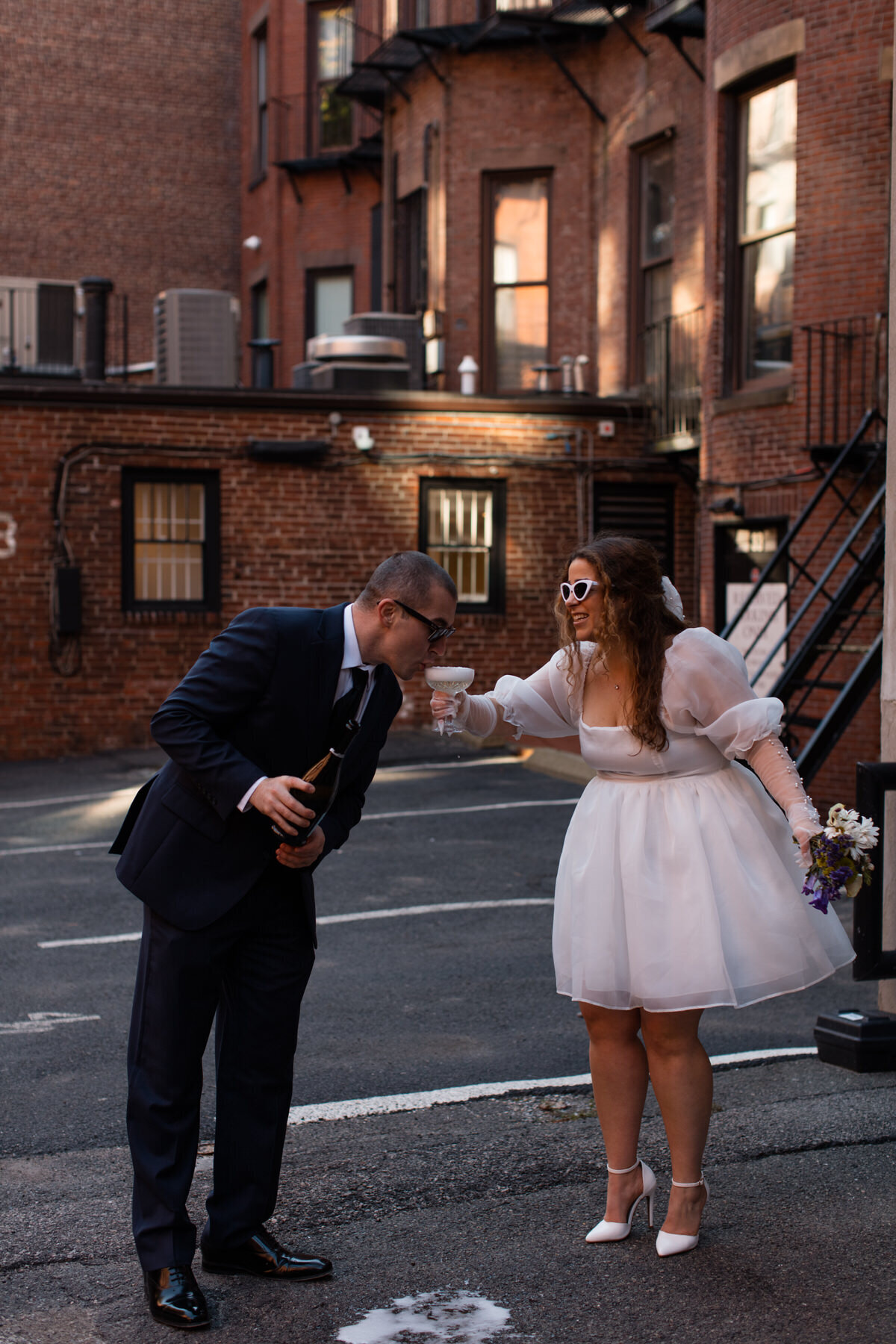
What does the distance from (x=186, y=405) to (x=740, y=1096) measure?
498 inches

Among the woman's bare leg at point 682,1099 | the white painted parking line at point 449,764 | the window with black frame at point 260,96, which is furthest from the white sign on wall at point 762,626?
the window with black frame at point 260,96

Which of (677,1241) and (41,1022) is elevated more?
(677,1241)

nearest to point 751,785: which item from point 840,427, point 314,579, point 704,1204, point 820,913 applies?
point 820,913

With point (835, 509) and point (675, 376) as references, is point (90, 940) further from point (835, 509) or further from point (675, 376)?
point (675, 376)

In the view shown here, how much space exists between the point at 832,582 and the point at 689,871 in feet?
28.7

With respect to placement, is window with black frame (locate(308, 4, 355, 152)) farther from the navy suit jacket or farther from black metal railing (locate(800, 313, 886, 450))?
the navy suit jacket

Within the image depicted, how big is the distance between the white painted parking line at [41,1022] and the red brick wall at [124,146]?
2066 centimetres

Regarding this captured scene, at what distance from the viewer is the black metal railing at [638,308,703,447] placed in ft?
52.2

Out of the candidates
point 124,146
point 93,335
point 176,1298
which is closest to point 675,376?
point 93,335

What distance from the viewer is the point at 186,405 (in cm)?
1636

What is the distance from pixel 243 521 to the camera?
1664cm

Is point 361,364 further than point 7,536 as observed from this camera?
Yes

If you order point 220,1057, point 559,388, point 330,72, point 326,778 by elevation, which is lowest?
point 220,1057

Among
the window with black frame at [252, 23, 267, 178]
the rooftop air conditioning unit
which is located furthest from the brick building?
the window with black frame at [252, 23, 267, 178]
